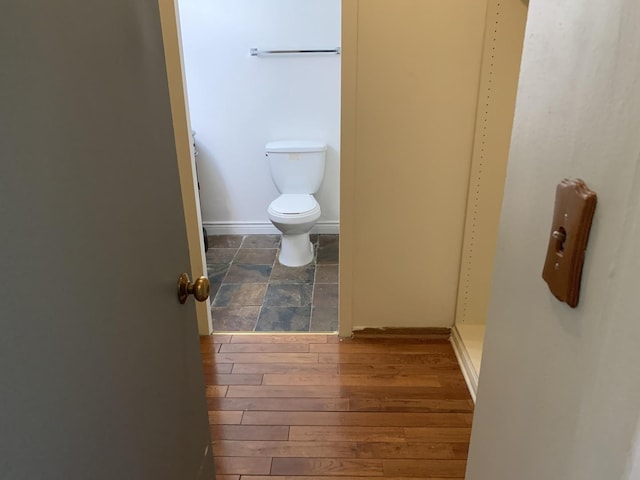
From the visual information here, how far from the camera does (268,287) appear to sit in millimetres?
3002

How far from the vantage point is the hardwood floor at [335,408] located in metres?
1.71

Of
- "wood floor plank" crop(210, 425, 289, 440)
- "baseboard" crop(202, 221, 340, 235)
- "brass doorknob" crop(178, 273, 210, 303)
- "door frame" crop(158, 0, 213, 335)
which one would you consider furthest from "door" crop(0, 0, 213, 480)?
"baseboard" crop(202, 221, 340, 235)

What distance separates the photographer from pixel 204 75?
132 inches

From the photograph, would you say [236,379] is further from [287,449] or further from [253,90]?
[253,90]

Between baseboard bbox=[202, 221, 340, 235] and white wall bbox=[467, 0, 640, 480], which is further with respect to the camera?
baseboard bbox=[202, 221, 340, 235]

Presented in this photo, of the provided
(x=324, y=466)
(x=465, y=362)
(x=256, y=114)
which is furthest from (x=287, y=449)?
(x=256, y=114)

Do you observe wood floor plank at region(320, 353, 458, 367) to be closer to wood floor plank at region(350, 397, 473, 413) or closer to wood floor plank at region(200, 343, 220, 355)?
wood floor plank at region(350, 397, 473, 413)

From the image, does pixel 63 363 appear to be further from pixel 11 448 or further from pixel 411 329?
pixel 411 329

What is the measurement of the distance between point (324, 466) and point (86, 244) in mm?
1360

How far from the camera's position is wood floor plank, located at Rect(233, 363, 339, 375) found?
7.18ft

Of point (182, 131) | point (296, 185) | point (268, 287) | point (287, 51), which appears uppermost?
point (287, 51)

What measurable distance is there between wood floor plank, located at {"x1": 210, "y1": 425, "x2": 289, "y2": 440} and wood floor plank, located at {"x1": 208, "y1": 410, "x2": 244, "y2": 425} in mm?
21

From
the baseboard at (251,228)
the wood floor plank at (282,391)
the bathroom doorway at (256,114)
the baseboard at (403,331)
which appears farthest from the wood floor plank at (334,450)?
the baseboard at (251,228)

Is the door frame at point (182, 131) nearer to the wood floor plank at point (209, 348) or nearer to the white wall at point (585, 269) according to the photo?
the wood floor plank at point (209, 348)
